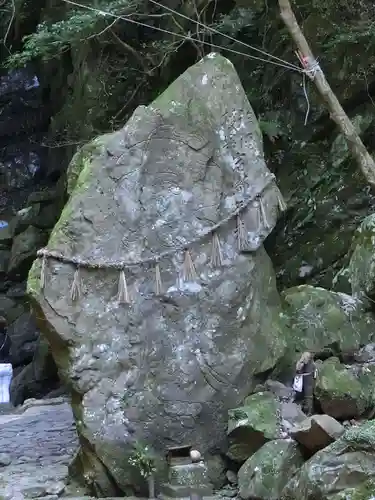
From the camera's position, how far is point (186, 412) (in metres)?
5.60

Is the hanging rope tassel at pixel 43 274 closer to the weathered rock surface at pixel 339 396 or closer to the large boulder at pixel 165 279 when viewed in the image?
the large boulder at pixel 165 279

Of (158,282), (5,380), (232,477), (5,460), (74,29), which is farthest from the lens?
(5,380)

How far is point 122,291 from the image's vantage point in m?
5.65

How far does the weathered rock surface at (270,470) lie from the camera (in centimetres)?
458

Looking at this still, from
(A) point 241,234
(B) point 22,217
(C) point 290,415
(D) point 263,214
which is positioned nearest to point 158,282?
(A) point 241,234

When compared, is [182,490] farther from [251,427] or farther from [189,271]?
[189,271]

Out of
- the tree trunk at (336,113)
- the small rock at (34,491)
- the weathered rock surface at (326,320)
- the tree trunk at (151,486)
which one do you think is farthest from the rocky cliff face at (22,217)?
the tree trunk at (336,113)

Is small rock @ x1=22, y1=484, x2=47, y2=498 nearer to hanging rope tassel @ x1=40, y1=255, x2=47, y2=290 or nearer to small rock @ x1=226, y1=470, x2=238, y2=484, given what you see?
small rock @ x1=226, y1=470, x2=238, y2=484

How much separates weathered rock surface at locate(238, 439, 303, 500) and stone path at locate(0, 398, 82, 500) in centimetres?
159

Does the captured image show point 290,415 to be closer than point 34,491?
Yes

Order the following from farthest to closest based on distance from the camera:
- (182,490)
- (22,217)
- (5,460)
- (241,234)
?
1. (22,217)
2. (5,460)
3. (241,234)
4. (182,490)

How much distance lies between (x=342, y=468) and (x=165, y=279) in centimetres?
251

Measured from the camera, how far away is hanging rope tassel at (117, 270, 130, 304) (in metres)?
5.65

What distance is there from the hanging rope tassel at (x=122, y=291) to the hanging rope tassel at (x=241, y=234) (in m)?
1.04
